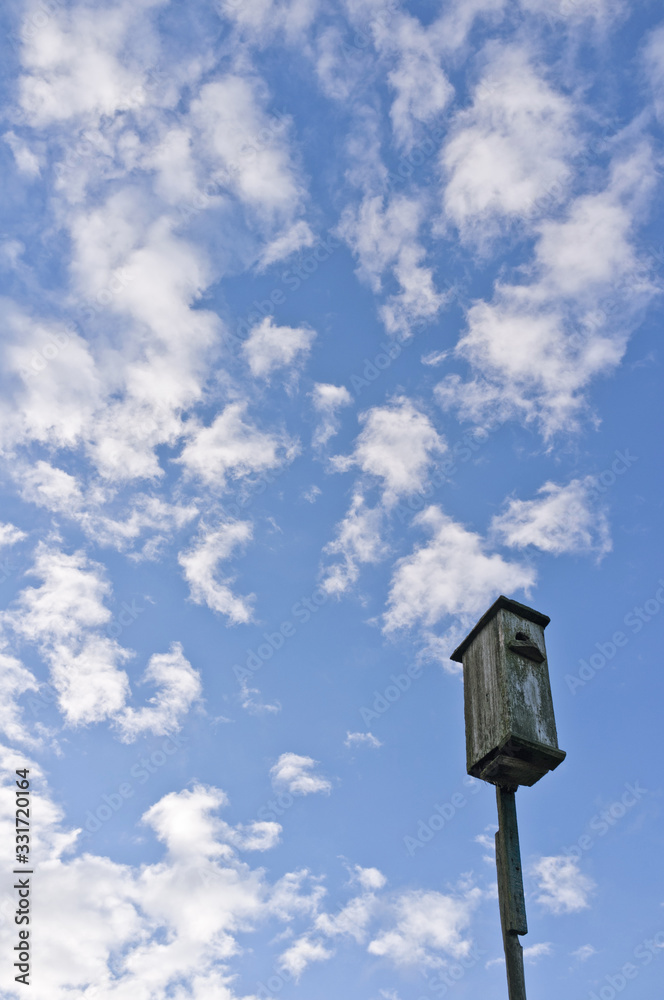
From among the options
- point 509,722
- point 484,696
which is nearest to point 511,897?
point 509,722

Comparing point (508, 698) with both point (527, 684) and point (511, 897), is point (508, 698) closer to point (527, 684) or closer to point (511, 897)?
point (527, 684)

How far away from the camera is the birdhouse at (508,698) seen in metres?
6.23

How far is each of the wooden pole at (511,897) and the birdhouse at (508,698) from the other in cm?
41

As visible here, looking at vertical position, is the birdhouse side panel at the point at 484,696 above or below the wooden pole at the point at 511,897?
above

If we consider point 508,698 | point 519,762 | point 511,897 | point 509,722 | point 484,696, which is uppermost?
point 484,696

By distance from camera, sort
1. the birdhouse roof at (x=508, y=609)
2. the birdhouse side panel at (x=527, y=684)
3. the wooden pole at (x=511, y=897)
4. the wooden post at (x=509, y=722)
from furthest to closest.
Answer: the birdhouse roof at (x=508, y=609)
the birdhouse side panel at (x=527, y=684)
the wooden post at (x=509, y=722)
the wooden pole at (x=511, y=897)

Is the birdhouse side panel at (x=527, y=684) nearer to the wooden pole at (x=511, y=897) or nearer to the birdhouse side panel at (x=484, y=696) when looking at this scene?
the birdhouse side panel at (x=484, y=696)

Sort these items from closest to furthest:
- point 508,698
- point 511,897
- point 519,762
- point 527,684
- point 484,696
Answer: point 511,897 → point 519,762 → point 508,698 → point 527,684 → point 484,696

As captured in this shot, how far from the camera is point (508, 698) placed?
6.45m

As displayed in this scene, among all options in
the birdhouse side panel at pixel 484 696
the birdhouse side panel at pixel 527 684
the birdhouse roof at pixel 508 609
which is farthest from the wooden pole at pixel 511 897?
the birdhouse roof at pixel 508 609

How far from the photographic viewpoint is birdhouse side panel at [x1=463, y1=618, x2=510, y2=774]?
21.1ft

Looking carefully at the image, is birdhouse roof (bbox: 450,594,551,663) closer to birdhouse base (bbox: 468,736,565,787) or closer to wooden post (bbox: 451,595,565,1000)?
wooden post (bbox: 451,595,565,1000)

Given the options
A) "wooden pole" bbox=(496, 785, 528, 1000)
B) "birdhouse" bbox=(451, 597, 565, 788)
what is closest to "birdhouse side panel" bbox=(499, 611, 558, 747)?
"birdhouse" bbox=(451, 597, 565, 788)

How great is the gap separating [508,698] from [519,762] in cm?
53
